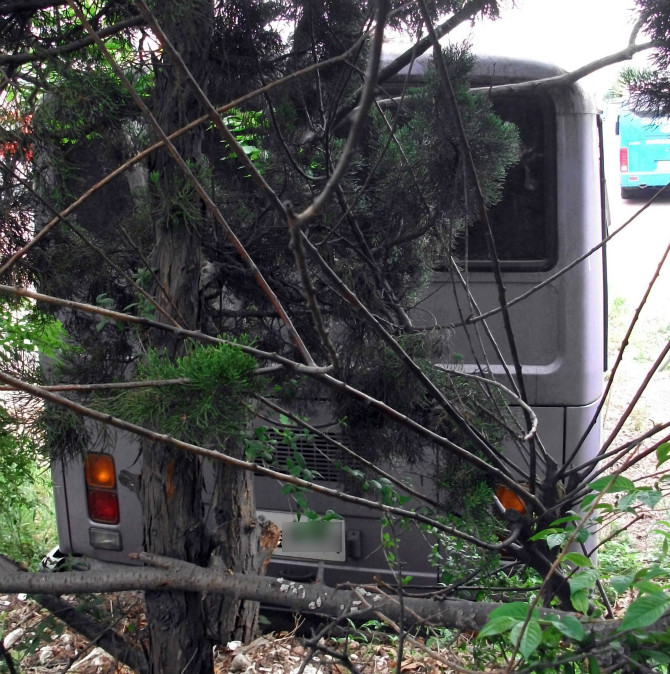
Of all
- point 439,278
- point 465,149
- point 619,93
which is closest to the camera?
point 465,149

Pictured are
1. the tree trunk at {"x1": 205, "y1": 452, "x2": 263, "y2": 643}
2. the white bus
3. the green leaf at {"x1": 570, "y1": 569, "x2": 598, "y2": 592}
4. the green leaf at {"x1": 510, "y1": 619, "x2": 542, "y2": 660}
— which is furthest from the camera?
the white bus

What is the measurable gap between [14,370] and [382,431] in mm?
1062

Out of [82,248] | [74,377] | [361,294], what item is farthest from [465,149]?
[74,377]

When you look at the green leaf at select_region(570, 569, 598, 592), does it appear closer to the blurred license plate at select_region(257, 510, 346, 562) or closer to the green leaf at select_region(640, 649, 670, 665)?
the green leaf at select_region(640, 649, 670, 665)

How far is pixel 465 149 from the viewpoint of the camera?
65.1 inches

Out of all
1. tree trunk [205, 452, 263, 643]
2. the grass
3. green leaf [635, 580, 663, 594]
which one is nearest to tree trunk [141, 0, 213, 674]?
tree trunk [205, 452, 263, 643]

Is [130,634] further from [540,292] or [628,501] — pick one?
[540,292]

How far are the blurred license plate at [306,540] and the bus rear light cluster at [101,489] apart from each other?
0.78 metres

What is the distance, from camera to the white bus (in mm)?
3270

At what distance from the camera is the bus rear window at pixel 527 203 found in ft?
10.9

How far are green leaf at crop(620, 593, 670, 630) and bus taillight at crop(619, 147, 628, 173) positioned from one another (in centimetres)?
1148

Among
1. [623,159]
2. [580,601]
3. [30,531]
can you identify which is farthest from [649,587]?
[623,159]

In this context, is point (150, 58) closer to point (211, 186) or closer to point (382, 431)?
point (211, 186)

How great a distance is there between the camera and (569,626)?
4.25 feet
